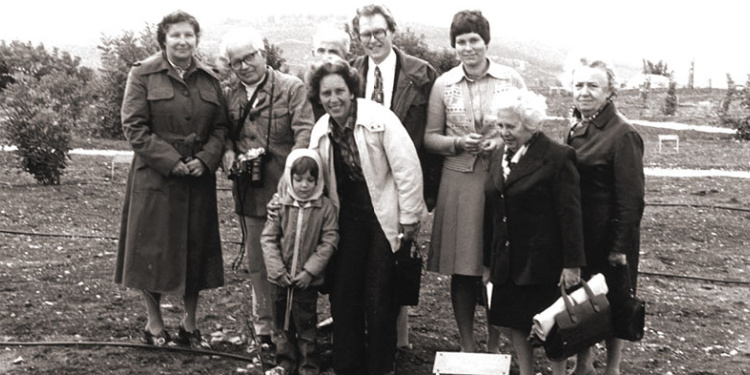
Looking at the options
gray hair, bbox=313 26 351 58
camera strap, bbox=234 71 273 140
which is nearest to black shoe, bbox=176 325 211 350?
camera strap, bbox=234 71 273 140

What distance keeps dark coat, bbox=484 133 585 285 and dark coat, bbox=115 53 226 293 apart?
1.78m

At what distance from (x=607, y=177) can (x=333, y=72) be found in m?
1.49

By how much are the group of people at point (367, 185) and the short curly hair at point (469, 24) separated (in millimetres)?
10

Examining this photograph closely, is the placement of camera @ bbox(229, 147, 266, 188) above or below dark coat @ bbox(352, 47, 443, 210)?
below

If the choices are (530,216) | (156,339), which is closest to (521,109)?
(530,216)

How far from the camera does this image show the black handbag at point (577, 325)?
4605 mm

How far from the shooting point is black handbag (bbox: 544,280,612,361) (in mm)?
4605

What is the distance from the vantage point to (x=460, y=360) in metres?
4.81

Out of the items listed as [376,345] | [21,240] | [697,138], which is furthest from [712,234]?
[697,138]

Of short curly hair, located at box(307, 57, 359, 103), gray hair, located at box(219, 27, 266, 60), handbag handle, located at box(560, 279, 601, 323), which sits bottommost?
handbag handle, located at box(560, 279, 601, 323)

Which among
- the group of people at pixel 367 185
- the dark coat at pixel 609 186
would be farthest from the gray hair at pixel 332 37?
the dark coat at pixel 609 186

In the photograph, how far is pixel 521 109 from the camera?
15.4 feet

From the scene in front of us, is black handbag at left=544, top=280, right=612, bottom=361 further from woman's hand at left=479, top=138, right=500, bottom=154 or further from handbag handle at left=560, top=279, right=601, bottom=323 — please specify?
woman's hand at left=479, top=138, right=500, bottom=154

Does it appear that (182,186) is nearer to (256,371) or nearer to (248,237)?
(248,237)
